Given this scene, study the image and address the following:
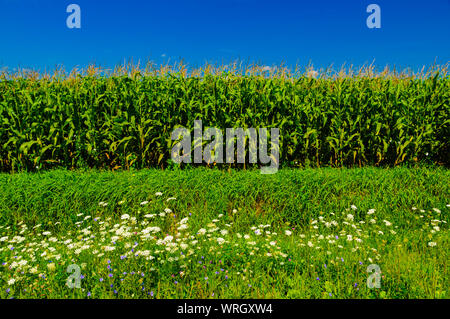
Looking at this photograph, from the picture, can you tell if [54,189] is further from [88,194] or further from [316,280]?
[316,280]

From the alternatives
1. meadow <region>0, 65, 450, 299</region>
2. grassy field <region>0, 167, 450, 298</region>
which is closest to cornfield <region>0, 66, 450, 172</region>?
meadow <region>0, 65, 450, 299</region>

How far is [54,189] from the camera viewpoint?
5086 millimetres

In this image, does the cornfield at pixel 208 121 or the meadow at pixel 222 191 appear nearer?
the meadow at pixel 222 191

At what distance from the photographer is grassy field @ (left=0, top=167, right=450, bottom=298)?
2840 mm

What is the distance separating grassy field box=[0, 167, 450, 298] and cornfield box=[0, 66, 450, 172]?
34.8 inches

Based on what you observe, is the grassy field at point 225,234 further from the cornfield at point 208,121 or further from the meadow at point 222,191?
the cornfield at point 208,121

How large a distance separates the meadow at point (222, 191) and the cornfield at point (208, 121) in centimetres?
3

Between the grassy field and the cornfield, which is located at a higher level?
the cornfield

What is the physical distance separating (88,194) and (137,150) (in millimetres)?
1635

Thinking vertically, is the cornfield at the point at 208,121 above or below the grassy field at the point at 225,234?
above

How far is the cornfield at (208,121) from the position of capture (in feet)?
20.5

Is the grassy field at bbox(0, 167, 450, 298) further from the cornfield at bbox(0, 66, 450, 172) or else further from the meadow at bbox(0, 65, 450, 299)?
the cornfield at bbox(0, 66, 450, 172)

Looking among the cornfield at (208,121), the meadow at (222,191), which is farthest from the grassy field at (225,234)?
the cornfield at (208,121)
